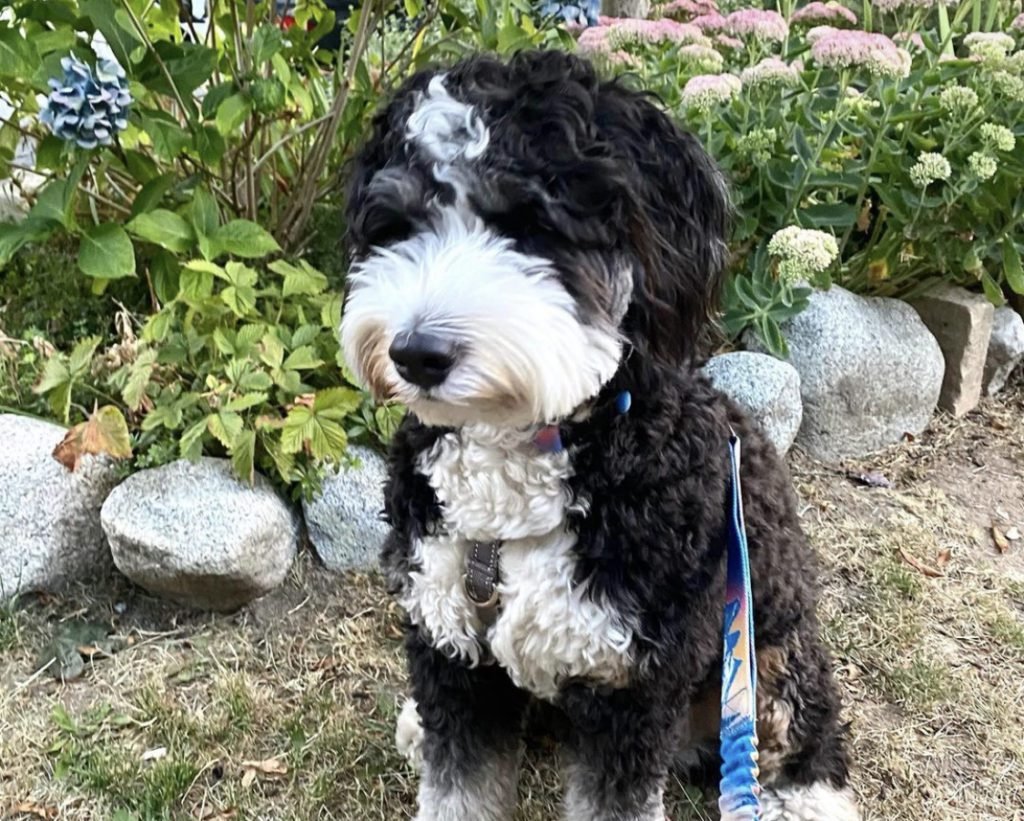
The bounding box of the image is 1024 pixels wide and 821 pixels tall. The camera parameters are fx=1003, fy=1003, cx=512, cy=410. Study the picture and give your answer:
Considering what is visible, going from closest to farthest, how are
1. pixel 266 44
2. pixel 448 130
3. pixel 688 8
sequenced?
pixel 448 130 → pixel 266 44 → pixel 688 8

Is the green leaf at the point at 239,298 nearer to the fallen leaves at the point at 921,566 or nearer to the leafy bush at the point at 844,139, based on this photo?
the leafy bush at the point at 844,139

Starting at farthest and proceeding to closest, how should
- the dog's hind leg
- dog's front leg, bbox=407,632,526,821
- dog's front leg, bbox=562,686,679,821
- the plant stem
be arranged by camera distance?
1. the plant stem
2. the dog's hind leg
3. dog's front leg, bbox=407,632,526,821
4. dog's front leg, bbox=562,686,679,821

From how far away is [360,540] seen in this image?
3301 millimetres

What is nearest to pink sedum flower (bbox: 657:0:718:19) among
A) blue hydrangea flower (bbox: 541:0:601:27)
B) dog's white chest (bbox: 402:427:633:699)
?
blue hydrangea flower (bbox: 541:0:601:27)

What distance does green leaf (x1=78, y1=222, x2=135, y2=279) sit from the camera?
3.00 metres

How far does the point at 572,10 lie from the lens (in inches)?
124

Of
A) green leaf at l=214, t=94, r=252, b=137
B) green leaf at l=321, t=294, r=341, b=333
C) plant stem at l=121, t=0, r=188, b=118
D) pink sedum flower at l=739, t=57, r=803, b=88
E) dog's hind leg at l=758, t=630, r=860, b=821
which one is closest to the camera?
dog's hind leg at l=758, t=630, r=860, b=821

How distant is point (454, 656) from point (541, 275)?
90cm

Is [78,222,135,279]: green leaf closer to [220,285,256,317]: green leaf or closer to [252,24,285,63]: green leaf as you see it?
[220,285,256,317]: green leaf

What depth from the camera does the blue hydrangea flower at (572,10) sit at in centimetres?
314

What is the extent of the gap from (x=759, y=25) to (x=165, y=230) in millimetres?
2222

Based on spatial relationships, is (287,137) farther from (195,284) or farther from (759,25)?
(759,25)

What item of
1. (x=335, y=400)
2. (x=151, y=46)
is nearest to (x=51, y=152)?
(x=151, y=46)

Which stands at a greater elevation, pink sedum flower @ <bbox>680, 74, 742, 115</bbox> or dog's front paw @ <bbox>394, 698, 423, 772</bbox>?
pink sedum flower @ <bbox>680, 74, 742, 115</bbox>
